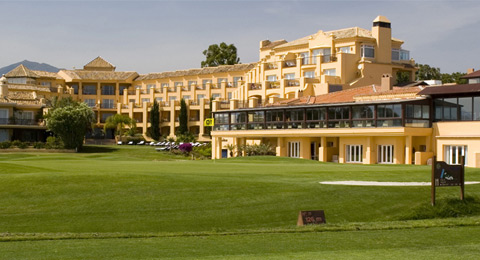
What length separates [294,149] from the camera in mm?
69250

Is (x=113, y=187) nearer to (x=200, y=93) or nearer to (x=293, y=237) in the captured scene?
(x=293, y=237)

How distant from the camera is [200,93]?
12094cm

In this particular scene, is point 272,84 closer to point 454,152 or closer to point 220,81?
point 220,81

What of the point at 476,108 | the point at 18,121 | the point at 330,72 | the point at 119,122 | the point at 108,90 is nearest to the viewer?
the point at 476,108

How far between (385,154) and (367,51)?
31.4 meters

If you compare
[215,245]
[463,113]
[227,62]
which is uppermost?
[227,62]

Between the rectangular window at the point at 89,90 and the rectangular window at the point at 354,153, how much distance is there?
78.6 meters

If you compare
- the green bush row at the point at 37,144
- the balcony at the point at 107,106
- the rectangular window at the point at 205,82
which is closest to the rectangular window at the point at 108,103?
the balcony at the point at 107,106

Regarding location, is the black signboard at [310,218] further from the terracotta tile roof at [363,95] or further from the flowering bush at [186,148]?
the flowering bush at [186,148]

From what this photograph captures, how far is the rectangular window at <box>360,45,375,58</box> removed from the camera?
289 ft

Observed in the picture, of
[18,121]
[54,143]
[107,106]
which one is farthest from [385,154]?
[107,106]

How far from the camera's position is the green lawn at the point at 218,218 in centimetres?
1603

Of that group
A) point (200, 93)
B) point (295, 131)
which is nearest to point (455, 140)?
point (295, 131)

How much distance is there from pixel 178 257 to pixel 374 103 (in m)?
45.9
